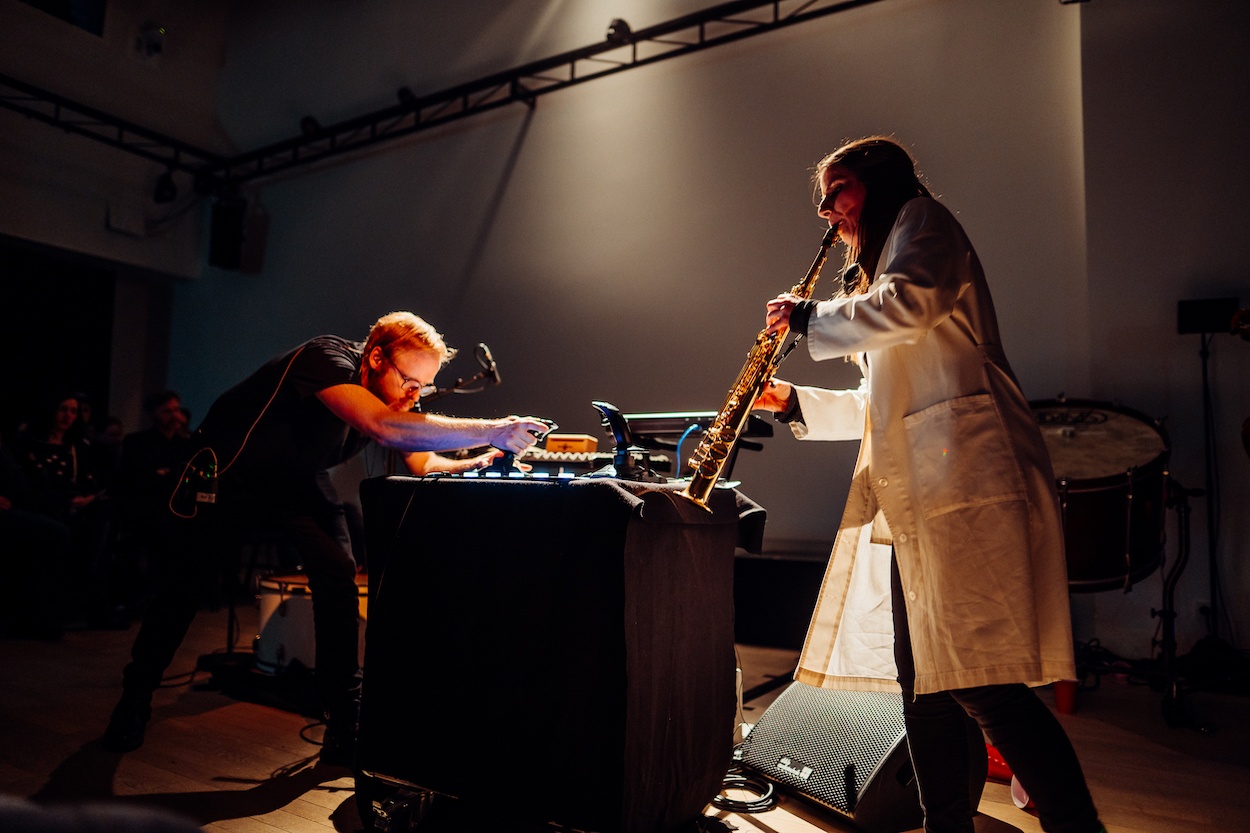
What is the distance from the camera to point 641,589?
154 centimetres

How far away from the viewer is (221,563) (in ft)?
8.37

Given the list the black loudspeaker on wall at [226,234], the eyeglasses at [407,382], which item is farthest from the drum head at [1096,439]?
the black loudspeaker on wall at [226,234]

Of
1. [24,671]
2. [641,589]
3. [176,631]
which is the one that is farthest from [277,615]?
[641,589]

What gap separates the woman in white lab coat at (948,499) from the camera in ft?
4.59

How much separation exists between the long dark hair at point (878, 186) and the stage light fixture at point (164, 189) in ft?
25.4

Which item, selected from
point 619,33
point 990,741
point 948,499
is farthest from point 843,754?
point 619,33

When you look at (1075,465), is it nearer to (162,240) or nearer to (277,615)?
(277,615)

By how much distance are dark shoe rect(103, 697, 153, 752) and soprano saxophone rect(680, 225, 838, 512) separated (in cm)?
205

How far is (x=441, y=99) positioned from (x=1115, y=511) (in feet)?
18.6

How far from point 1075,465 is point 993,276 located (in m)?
1.59

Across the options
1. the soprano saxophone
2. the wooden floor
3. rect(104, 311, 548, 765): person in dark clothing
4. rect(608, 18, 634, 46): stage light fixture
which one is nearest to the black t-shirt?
rect(104, 311, 548, 765): person in dark clothing

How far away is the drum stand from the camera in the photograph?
9.89ft

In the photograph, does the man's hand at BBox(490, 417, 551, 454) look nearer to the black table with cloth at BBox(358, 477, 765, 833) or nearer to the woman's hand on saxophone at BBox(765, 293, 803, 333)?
the black table with cloth at BBox(358, 477, 765, 833)

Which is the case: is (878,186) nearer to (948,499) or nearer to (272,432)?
(948,499)
